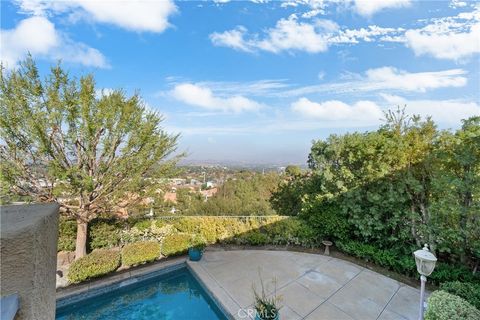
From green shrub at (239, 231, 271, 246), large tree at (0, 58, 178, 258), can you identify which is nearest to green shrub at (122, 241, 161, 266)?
large tree at (0, 58, 178, 258)

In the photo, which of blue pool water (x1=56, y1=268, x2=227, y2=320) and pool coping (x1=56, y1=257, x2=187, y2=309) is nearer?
blue pool water (x1=56, y1=268, x2=227, y2=320)

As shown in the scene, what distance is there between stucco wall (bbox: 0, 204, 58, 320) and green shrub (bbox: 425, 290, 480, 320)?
221 inches

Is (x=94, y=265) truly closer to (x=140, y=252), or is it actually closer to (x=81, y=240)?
(x=81, y=240)

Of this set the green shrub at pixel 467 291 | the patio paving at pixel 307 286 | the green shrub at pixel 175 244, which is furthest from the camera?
the green shrub at pixel 175 244

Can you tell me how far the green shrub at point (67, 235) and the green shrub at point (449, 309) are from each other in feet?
29.6

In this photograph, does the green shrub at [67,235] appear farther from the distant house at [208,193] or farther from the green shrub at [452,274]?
the distant house at [208,193]

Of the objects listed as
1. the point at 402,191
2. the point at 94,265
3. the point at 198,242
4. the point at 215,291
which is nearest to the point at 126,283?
the point at 94,265

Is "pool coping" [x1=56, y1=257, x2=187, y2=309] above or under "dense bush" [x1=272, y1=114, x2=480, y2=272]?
under

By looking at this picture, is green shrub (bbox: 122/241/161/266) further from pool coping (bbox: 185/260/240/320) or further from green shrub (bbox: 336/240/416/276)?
green shrub (bbox: 336/240/416/276)

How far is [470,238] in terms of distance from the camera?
5.95 meters

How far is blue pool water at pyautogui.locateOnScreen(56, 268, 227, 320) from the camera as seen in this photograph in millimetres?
5562

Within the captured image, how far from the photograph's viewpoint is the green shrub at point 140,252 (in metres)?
6.98

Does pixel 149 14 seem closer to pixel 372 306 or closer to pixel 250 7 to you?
pixel 250 7

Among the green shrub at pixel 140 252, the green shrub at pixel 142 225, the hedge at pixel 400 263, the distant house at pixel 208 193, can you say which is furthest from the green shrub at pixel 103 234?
the distant house at pixel 208 193
